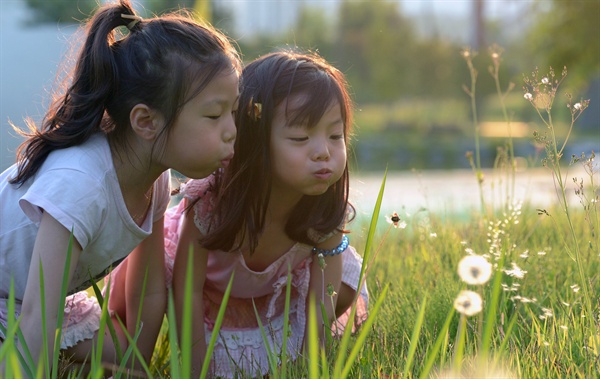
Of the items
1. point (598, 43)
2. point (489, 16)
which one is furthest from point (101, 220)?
point (489, 16)

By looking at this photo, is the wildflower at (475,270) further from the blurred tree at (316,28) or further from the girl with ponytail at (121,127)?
the blurred tree at (316,28)

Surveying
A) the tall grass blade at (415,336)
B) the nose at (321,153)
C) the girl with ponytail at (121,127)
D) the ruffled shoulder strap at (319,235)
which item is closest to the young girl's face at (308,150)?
the nose at (321,153)

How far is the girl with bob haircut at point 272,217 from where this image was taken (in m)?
2.26

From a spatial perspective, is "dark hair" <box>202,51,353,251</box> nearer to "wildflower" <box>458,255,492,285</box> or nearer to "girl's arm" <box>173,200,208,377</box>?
"girl's arm" <box>173,200,208,377</box>

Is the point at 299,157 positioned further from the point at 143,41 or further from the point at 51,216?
the point at 51,216

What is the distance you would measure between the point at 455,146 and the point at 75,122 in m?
16.2

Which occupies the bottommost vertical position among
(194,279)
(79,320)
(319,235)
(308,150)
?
(79,320)

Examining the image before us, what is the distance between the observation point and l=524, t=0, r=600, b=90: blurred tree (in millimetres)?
14164

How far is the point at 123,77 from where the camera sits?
212cm

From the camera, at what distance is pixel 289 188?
8.07 feet

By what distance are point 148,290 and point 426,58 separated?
18580mm

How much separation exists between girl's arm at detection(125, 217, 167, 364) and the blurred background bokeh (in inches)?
397

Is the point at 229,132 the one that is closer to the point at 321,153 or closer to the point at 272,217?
the point at 321,153

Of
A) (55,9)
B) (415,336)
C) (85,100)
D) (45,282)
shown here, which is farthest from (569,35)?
(415,336)
